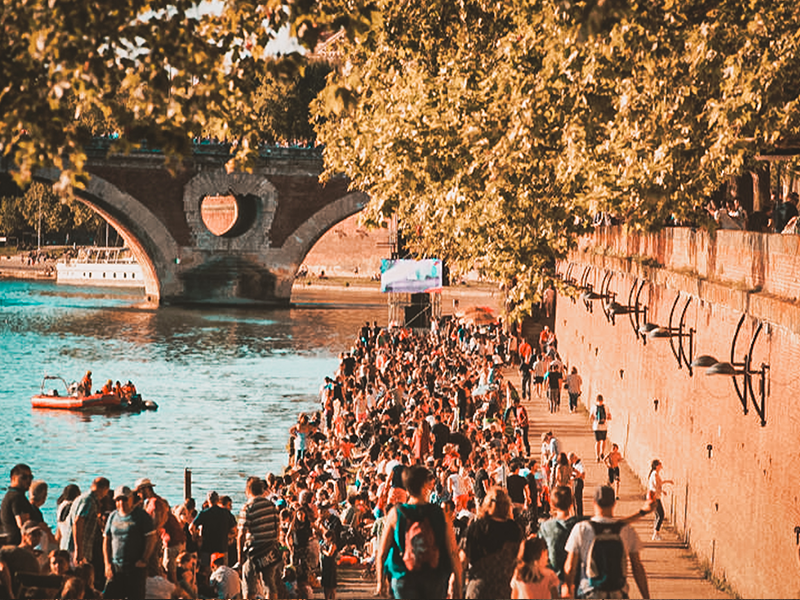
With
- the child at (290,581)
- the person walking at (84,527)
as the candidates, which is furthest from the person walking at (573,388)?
the person walking at (84,527)

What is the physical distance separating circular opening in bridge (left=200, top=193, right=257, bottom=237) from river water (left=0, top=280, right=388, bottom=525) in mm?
5337

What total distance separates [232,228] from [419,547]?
67.9m

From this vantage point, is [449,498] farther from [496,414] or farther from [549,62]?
[496,414]

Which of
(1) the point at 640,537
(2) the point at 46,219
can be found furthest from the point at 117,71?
(2) the point at 46,219

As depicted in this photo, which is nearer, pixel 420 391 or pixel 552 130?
pixel 552 130

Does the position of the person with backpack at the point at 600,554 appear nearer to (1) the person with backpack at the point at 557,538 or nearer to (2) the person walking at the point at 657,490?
(1) the person with backpack at the point at 557,538

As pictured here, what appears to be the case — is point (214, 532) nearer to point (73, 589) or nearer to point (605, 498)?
point (73, 589)

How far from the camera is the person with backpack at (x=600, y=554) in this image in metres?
7.90

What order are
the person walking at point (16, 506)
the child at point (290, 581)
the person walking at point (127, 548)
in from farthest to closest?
the child at point (290, 581) → the person walking at point (16, 506) → the person walking at point (127, 548)

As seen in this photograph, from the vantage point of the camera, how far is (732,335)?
51.6ft

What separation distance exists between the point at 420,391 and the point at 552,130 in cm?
1060

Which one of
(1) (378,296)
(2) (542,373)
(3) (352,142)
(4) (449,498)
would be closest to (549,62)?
(4) (449,498)

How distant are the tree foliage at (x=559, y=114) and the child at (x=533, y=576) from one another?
6.11 m

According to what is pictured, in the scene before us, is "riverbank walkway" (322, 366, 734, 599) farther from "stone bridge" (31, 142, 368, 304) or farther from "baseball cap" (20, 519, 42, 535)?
"stone bridge" (31, 142, 368, 304)
